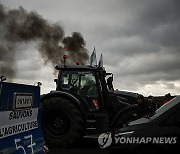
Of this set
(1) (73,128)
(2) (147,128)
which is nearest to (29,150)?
(2) (147,128)

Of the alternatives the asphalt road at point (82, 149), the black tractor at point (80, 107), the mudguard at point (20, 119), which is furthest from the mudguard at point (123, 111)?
the mudguard at point (20, 119)

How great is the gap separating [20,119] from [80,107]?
5.38m

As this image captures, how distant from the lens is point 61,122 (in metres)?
10.6

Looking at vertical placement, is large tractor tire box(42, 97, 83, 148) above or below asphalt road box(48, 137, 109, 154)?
above

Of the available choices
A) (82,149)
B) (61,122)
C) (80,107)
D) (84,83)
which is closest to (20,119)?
(82,149)

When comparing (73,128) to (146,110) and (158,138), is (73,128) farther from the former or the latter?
(158,138)

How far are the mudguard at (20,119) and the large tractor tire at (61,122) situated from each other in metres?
4.40

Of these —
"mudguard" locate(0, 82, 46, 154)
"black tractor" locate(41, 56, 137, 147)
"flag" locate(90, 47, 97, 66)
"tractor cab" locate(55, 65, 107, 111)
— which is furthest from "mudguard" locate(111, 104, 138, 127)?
"mudguard" locate(0, 82, 46, 154)

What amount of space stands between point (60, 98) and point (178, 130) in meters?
5.19

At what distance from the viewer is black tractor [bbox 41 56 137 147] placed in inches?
407

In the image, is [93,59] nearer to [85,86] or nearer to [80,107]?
[85,86]

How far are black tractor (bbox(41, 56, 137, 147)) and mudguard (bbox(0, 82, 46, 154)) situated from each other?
451 cm

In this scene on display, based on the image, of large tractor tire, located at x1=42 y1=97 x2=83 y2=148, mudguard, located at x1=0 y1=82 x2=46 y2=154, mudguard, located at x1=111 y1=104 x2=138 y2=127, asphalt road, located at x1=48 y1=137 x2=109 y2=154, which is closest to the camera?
mudguard, located at x1=0 y1=82 x2=46 y2=154

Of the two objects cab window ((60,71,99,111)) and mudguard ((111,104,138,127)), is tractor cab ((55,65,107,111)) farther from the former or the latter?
mudguard ((111,104,138,127))
